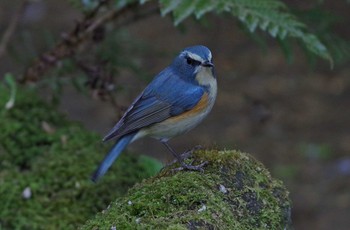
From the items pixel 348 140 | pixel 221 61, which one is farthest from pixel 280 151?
pixel 221 61

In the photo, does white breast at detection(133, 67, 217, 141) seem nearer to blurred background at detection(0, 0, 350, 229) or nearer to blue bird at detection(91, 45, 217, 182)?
blue bird at detection(91, 45, 217, 182)

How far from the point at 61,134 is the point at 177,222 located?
2314 mm

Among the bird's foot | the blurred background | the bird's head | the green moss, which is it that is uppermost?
the bird's head

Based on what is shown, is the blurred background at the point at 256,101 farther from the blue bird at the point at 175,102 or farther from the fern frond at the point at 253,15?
the blue bird at the point at 175,102

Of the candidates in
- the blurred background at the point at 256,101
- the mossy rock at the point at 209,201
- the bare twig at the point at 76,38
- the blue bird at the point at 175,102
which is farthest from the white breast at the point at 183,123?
the blurred background at the point at 256,101


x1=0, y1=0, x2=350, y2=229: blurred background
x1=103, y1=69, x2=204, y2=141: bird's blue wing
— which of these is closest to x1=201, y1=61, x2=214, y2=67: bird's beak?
x1=103, y1=69, x2=204, y2=141: bird's blue wing

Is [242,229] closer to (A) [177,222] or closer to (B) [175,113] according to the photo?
(A) [177,222]

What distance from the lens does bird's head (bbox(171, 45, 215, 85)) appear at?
15.6 ft

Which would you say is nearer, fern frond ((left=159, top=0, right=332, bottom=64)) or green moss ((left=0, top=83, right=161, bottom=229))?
green moss ((left=0, top=83, right=161, bottom=229))

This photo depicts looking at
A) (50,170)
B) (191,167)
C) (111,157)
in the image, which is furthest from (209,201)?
(50,170)

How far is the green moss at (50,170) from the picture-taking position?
16.4 feet

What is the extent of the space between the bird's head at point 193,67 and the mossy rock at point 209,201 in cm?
63

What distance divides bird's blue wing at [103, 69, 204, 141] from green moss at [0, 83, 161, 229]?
21.0 inches

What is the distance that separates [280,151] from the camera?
958 cm
